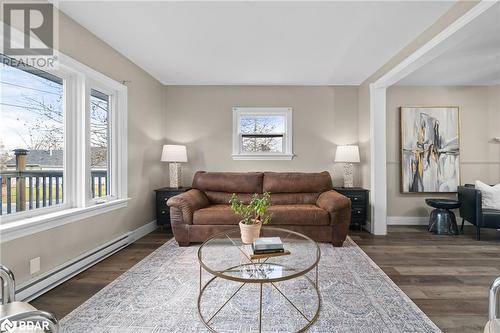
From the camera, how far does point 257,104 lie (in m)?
A: 4.39

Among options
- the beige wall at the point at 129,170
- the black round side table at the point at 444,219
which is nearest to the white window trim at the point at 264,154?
the beige wall at the point at 129,170

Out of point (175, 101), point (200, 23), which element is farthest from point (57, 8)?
point (175, 101)

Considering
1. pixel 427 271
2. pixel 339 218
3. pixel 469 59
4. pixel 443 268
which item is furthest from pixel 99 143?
pixel 469 59

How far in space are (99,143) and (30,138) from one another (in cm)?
78

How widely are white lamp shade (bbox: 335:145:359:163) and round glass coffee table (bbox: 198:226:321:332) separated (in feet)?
7.01

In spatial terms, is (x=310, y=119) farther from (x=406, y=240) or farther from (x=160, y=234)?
(x=160, y=234)

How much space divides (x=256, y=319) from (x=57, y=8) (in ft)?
10.1

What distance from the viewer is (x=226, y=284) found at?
7.16 ft

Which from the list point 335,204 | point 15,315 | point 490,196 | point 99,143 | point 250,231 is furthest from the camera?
point 490,196

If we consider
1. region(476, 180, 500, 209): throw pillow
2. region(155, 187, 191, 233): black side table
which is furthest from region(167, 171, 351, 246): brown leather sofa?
region(476, 180, 500, 209): throw pillow

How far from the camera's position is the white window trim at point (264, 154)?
4344mm

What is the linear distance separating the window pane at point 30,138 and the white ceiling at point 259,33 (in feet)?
2.44

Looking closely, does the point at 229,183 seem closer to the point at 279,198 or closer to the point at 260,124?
the point at 279,198

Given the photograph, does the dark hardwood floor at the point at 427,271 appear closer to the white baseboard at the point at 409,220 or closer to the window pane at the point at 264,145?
the white baseboard at the point at 409,220
